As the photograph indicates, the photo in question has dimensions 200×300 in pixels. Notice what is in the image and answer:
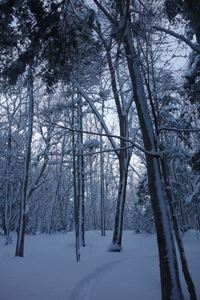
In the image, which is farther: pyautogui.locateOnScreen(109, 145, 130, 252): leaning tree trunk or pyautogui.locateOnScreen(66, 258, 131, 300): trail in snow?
pyautogui.locateOnScreen(109, 145, 130, 252): leaning tree trunk

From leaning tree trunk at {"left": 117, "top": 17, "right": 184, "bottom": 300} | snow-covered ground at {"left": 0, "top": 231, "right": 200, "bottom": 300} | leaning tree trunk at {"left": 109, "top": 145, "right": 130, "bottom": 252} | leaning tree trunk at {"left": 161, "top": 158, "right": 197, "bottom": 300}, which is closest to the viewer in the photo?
leaning tree trunk at {"left": 117, "top": 17, "right": 184, "bottom": 300}

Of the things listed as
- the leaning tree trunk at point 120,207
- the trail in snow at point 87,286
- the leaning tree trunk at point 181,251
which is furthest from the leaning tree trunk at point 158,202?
the leaning tree trunk at point 120,207

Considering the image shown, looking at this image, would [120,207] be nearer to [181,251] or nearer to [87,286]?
[87,286]

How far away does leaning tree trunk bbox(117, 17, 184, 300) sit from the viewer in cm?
604

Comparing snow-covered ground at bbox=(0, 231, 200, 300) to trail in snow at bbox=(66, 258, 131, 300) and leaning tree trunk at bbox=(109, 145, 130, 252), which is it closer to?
trail in snow at bbox=(66, 258, 131, 300)

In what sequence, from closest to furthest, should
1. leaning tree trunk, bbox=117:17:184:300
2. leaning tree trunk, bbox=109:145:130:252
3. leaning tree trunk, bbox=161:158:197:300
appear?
leaning tree trunk, bbox=117:17:184:300
leaning tree trunk, bbox=161:158:197:300
leaning tree trunk, bbox=109:145:130:252

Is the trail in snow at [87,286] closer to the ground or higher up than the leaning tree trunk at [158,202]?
closer to the ground

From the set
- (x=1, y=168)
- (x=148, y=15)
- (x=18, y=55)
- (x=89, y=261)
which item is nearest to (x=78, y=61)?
(x=18, y=55)

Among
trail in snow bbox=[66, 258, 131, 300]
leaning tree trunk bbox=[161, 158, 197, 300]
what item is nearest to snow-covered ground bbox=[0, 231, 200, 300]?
trail in snow bbox=[66, 258, 131, 300]

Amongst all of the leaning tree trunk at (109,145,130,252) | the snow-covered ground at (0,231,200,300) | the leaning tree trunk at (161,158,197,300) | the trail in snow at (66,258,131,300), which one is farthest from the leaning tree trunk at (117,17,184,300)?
the leaning tree trunk at (109,145,130,252)

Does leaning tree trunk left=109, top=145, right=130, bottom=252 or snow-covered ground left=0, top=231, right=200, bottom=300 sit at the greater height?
leaning tree trunk left=109, top=145, right=130, bottom=252

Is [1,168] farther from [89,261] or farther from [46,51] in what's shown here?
[46,51]

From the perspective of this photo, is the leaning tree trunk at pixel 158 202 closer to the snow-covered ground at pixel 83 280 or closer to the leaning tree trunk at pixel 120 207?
the snow-covered ground at pixel 83 280

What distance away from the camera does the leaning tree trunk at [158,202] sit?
238 inches
